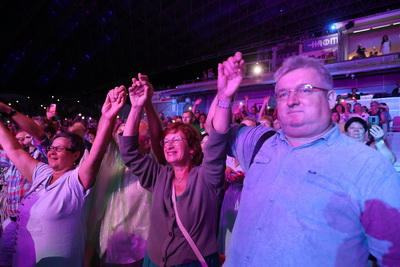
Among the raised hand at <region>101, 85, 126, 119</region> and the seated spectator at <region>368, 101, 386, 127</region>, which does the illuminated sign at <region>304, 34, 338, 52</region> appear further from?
the raised hand at <region>101, 85, 126, 119</region>

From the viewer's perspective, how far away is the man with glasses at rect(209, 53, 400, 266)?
993 mm

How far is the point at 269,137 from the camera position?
142cm

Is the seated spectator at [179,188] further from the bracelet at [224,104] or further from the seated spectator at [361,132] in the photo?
→ the seated spectator at [361,132]

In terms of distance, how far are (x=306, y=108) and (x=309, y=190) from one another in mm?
362

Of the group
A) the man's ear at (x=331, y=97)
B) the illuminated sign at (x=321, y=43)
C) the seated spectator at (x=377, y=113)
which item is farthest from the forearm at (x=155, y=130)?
the illuminated sign at (x=321, y=43)

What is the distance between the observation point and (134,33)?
1673 cm

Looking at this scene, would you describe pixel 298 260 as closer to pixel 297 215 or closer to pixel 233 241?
pixel 297 215

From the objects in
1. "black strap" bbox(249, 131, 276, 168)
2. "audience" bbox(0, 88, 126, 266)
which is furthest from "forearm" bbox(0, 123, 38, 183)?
"black strap" bbox(249, 131, 276, 168)

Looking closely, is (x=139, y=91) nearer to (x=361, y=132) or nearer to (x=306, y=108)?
(x=306, y=108)

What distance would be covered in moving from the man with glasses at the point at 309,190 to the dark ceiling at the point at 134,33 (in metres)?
14.4

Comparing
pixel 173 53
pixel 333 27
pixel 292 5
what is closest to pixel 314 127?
pixel 333 27

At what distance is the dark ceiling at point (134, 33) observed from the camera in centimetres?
1391

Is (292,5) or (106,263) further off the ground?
(292,5)

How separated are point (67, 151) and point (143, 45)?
1712 centimetres
